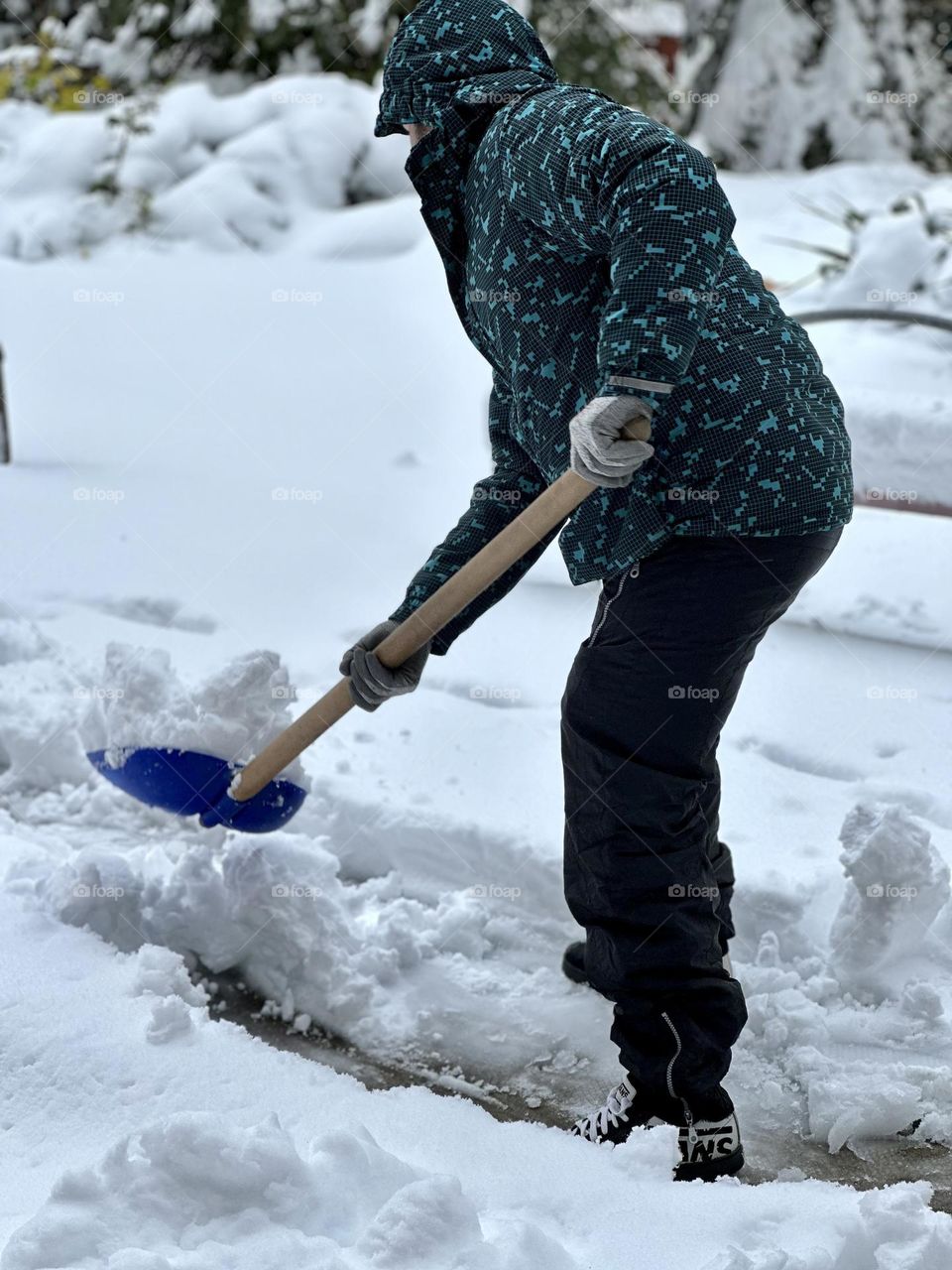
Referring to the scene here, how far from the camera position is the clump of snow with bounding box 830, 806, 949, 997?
2.30 m

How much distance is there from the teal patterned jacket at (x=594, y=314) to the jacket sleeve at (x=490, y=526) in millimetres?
199

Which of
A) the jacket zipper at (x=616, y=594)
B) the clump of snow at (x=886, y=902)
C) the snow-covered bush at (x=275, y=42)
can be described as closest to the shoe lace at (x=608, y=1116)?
the clump of snow at (x=886, y=902)

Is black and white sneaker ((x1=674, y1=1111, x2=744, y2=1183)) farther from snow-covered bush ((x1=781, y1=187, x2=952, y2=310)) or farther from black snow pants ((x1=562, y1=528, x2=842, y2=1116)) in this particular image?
snow-covered bush ((x1=781, y1=187, x2=952, y2=310))

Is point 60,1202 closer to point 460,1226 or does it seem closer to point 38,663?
point 460,1226

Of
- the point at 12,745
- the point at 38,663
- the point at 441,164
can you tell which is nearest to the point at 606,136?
the point at 441,164

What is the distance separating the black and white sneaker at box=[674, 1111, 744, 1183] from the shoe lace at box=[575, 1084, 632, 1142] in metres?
0.09

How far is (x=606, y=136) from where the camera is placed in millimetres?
1623

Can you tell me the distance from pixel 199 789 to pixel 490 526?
74cm

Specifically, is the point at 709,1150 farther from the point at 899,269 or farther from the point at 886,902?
the point at 899,269

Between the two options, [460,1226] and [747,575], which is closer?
[460,1226]

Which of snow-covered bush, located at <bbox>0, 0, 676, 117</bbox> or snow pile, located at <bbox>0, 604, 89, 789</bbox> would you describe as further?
snow-covered bush, located at <bbox>0, 0, 676, 117</bbox>

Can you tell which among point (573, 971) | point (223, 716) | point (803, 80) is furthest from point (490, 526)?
point (803, 80)

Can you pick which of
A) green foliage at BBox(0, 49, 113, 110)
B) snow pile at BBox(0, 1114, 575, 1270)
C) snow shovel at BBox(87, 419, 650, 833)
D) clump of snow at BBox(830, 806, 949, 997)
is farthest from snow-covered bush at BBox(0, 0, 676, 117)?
snow pile at BBox(0, 1114, 575, 1270)

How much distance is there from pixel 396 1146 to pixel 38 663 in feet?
6.24
